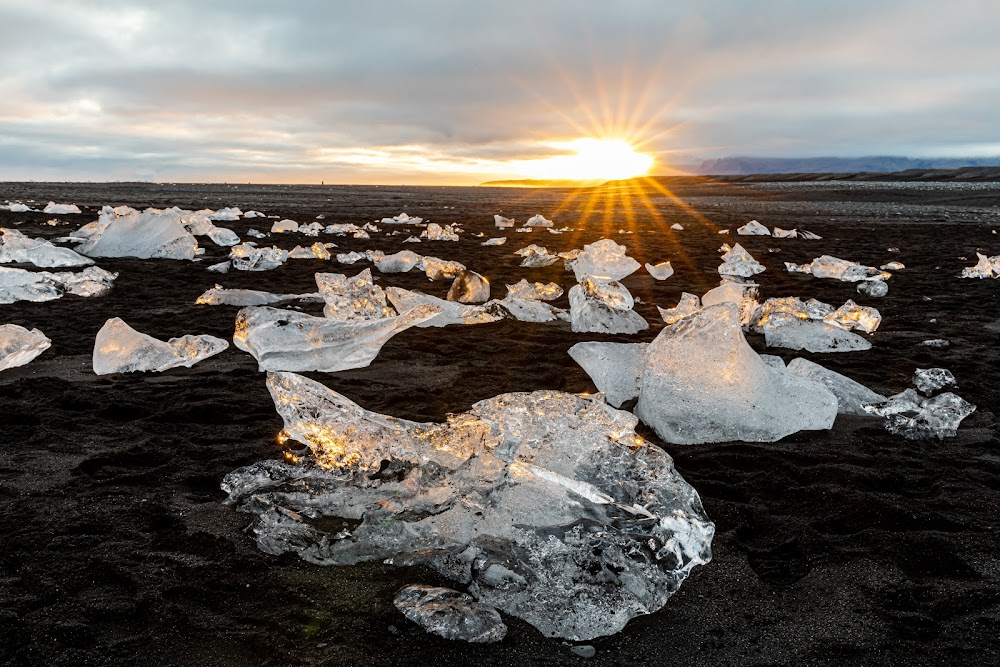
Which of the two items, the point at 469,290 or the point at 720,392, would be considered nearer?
the point at 720,392

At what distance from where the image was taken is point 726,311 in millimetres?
3250

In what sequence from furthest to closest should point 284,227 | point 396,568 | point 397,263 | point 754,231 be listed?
1. point 754,231
2. point 284,227
3. point 397,263
4. point 396,568

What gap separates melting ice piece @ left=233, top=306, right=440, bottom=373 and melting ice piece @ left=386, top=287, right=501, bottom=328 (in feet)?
2.50

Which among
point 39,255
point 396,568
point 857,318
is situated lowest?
point 396,568

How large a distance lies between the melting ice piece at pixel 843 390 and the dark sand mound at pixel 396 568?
13cm

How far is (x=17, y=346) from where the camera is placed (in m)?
3.93

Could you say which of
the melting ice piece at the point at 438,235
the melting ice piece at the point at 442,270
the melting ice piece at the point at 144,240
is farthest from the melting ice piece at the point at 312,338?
the melting ice piece at the point at 438,235

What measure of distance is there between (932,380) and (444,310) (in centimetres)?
328

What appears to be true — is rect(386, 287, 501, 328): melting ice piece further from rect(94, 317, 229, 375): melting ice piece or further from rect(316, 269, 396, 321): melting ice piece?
rect(94, 317, 229, 375): melting ice piece

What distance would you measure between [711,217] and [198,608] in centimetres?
2171

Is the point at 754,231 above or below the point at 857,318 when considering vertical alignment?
above

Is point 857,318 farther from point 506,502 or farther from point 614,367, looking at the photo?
point 506,502

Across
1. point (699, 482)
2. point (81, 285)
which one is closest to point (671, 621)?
point (699, 482)

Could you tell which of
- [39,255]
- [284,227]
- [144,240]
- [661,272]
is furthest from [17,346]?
[284,227]
